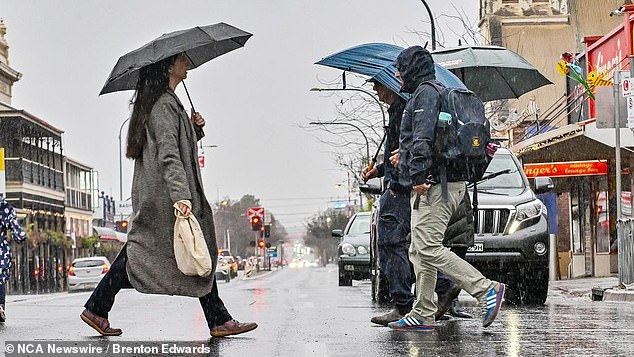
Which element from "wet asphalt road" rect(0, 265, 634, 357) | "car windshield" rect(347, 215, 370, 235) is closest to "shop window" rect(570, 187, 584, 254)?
"car windshield" rect(347, 215, 370, 235)

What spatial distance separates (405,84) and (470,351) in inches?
97.7

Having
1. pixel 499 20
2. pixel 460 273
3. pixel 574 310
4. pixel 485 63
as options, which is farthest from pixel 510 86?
pixel 499 20

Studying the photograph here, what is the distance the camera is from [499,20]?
47.7 m

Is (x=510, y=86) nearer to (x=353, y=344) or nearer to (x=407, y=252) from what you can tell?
(x=407, y=252)

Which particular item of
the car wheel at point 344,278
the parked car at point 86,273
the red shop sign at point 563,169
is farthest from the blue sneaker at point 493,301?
the parked car at point 86,273

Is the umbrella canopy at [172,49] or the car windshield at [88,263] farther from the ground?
the umbrella canopy at [172,49]

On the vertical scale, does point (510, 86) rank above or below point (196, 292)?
above

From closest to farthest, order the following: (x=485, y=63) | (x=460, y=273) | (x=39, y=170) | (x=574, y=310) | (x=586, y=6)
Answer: (x=460, y=273) → (x=574, y=310) → (x=485, y=63) → (x=586, y=6) → (x=39, y=170)

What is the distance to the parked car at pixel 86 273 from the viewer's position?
43.7 meters

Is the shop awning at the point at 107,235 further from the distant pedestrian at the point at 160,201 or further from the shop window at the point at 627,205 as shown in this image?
the distant pedestrian at the point at 160,201

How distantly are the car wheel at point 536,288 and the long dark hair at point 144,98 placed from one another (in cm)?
639

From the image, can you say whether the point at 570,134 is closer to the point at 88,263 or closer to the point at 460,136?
the point at 460,136

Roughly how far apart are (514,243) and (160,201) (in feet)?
20.1

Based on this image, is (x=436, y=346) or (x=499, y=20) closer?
(x=436, y=346)
